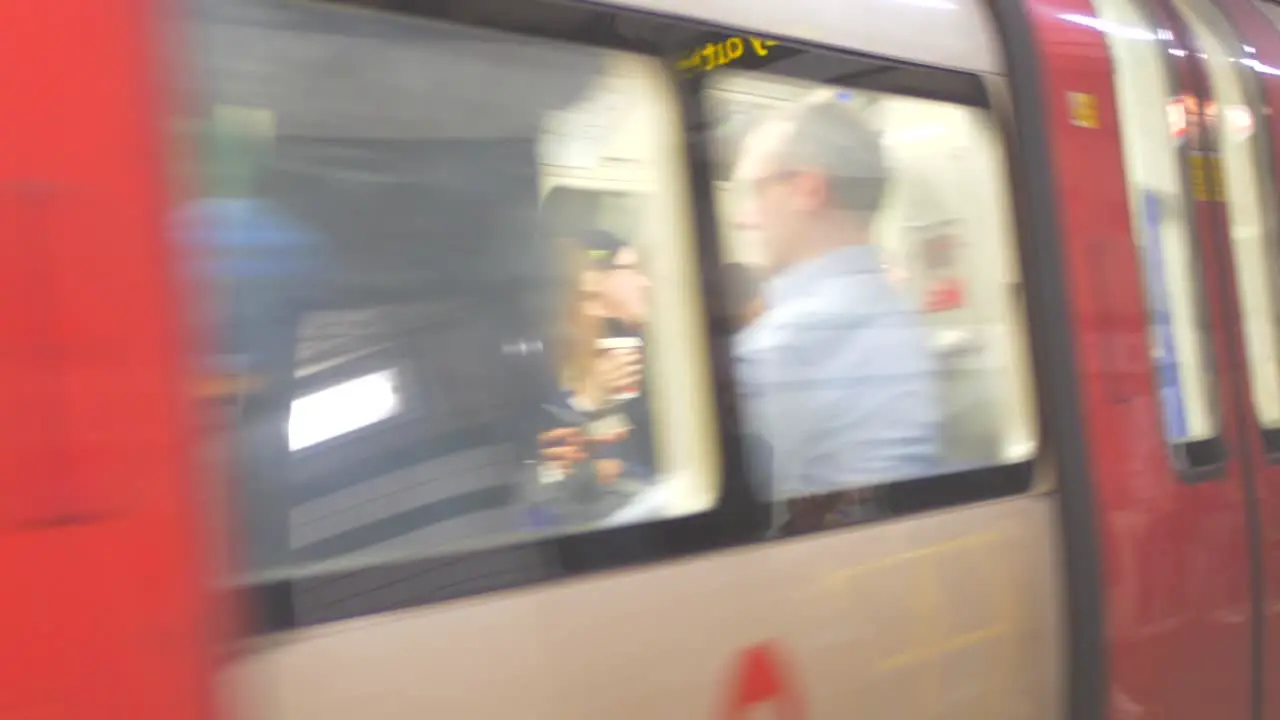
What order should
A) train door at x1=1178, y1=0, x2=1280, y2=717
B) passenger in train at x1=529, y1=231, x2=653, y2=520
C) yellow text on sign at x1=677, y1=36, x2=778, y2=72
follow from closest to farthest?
passenger in train at x1=529, y1=231, x2=653, y2=520 < yellow text on sign at x1=677, y1=36, x2=778, y2=72 < train door at x1=1178, y1=0, x2=1280, y2=717

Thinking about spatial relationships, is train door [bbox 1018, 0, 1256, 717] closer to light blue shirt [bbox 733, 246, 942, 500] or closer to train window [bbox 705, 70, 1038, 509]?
train window [bbox 705, 70, 1038, 509]

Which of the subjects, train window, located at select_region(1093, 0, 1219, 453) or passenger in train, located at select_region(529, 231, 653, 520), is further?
train window, located at select_region(1093, 0, 1219, 453)

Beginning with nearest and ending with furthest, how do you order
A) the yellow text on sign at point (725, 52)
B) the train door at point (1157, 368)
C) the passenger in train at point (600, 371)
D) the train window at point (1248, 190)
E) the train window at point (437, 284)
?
1. the train window at point (437, 284)
2. the passenger in train at point (600, 371)
3. the yellow text on sign at point (725, 52)
4. the train door at point (1157, 368)
5. the train window at point (1248, 190)

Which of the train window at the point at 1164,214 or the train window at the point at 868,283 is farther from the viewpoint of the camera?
the train window at the point at 1164,214

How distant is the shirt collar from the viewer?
2.13 metres

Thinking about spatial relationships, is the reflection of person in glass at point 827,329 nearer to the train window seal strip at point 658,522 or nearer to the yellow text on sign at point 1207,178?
the train window seal strip at point 658,522

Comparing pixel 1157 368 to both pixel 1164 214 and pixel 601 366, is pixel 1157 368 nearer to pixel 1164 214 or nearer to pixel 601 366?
pixel 1164 214

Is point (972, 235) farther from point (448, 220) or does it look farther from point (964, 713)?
point (448, 220)

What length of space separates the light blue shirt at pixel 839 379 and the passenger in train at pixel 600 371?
0.19 m

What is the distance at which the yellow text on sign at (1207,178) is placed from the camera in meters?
3.02

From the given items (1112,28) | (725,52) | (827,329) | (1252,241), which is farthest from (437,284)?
(1252,241)

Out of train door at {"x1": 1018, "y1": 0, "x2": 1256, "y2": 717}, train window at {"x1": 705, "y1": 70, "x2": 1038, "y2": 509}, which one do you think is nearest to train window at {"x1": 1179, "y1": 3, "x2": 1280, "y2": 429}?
train door at {"x1": 1018, "y1": 0, "x2": 1256, "y2": 717}

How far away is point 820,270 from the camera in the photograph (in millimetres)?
2246

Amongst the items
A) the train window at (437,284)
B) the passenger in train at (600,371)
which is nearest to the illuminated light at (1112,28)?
the train window at (437,284)
